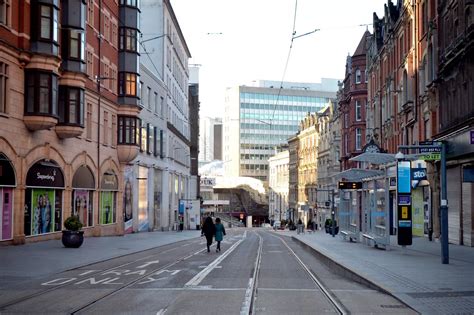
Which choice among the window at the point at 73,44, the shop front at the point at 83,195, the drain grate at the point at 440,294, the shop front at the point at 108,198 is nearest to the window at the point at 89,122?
the shop front at the point at 83,195

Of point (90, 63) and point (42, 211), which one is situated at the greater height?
point (90, 63)

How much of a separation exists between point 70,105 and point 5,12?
7.93 m

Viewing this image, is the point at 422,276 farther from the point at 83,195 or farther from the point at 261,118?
the point at 261,118

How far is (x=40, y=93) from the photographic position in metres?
30.4

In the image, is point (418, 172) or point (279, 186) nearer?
point (418, 172)

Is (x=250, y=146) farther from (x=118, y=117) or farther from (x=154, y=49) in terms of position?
(x=118, y=117)

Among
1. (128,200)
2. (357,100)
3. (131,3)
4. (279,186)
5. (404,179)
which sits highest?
(131,3)

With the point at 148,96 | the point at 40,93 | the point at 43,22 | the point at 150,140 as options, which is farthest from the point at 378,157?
the point at 150,140

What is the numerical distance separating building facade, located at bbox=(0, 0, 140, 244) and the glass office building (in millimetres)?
91509

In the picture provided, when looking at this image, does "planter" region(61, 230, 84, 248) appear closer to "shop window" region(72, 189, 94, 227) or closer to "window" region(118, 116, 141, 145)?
"shop window" region(72, 189, 94, 227)

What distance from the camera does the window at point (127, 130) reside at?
46844mm

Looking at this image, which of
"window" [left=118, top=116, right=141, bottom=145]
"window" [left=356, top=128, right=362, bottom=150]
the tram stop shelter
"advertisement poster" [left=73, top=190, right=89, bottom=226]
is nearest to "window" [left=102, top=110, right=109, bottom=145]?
"window" [left=118, top=116, right=141, bottom=145]

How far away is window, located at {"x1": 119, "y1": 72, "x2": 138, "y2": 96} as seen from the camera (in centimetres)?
4678

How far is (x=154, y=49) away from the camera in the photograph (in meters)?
65.8
